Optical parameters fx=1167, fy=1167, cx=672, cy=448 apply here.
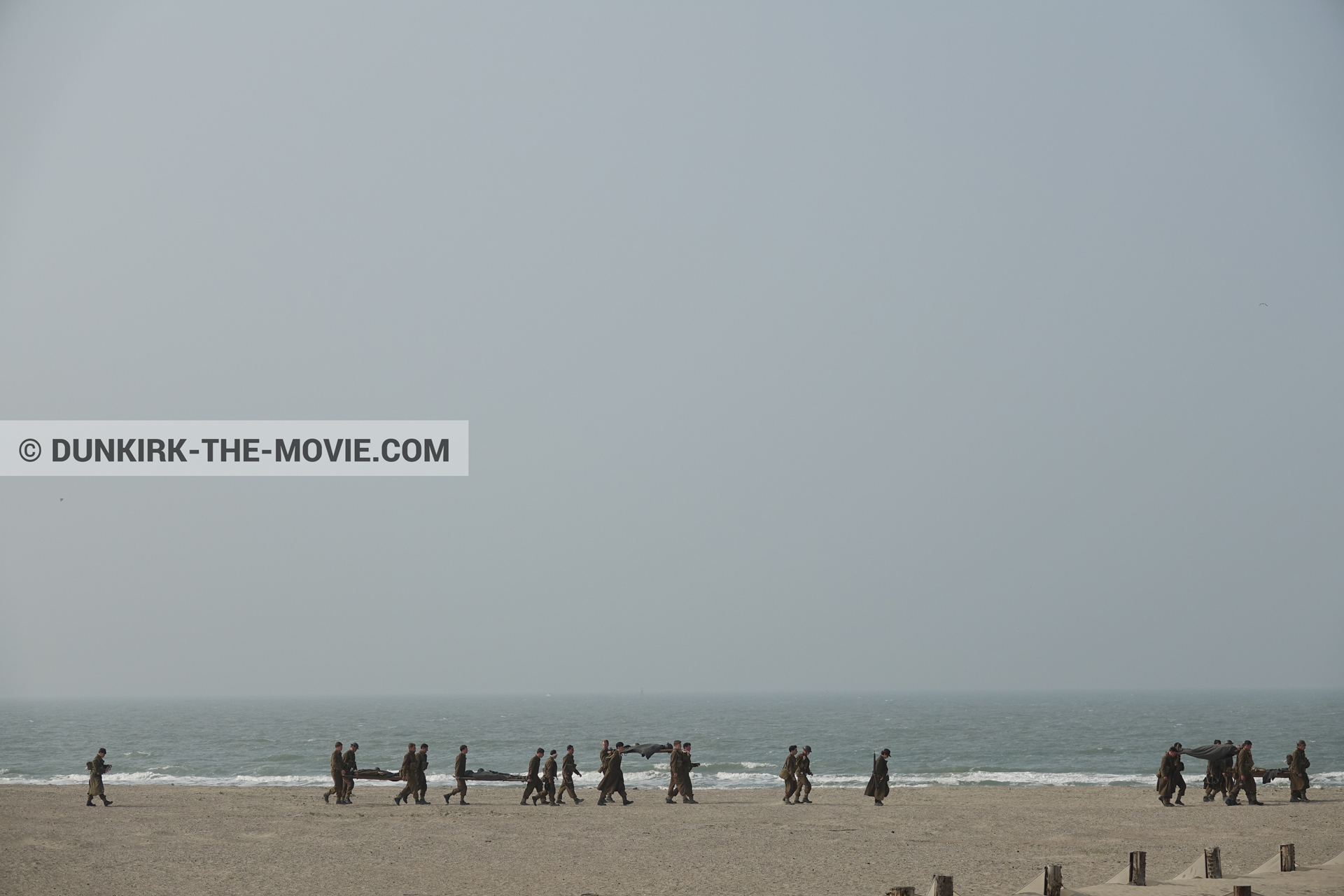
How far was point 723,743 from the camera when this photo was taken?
75.7 m

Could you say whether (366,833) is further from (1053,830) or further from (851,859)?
(1053,830)

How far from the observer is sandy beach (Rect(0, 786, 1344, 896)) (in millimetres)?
17391

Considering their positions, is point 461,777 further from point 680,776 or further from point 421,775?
point 680,776

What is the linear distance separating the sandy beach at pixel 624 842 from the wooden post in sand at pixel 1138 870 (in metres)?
2.08

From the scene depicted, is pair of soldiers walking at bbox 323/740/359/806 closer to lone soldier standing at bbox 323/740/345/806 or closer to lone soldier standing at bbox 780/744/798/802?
lone soldier standing at bbox 323/740/345/806

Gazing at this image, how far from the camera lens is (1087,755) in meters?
61.8

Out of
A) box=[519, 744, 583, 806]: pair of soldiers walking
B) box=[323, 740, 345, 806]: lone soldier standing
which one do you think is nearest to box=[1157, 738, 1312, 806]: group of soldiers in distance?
box=[519, 744, 583, 806]: pair of soldiers walking

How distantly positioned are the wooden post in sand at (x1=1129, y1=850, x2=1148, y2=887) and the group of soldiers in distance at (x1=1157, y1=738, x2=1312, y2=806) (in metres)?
13.7

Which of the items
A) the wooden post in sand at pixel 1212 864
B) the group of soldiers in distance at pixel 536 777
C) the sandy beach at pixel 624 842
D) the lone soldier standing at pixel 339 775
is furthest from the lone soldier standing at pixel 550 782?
the wooden post in sand at pixel 1212 864

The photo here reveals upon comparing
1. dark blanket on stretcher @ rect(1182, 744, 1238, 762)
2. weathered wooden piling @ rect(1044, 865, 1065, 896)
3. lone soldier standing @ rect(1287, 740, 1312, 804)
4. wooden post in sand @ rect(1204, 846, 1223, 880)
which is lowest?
lone soldier standing @ rect(1287, 740, 1312, 804)

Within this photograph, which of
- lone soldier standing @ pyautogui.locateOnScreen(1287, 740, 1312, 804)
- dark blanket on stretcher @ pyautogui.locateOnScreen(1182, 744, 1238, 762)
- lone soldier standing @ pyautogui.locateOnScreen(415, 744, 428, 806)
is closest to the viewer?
lone soldier standing @ pyautogui.locateOnScreen(415, 744, 428, 806)

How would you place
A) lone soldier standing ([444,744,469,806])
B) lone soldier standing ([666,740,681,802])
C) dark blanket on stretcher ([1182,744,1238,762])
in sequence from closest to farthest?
1. dark blanket on stretcher ([1182,744,1238,762])
2. lone soldier standing ([444,744,469,806])
3. lone soldier standing ([666,740,681,802])

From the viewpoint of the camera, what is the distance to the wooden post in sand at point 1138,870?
14273mm

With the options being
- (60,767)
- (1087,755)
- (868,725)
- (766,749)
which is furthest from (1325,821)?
(868,725)
